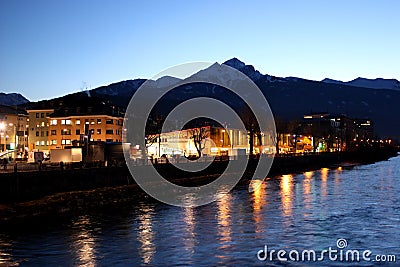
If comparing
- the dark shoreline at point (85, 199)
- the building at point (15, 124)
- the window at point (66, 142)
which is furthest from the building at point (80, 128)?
the dark shoreline at point (85, 199)

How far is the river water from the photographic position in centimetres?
2522

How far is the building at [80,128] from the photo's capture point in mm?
132500

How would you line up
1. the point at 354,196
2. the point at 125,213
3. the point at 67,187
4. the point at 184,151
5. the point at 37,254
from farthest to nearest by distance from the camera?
the point at 184,151 < the point at 354,196 < the point at 67,187 < the point at 125,213 < the point at 37,254

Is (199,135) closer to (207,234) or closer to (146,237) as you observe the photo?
(207,234)

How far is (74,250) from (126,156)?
50.7m

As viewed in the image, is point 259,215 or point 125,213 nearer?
point 259,215

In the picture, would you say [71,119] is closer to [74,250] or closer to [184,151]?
[184,151]

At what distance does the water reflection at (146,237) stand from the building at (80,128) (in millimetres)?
91174

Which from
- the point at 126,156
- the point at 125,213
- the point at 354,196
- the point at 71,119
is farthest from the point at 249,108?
the point at 125,213

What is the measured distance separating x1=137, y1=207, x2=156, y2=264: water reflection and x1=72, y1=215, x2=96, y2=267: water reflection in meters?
2.47

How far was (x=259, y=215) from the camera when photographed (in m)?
39.6

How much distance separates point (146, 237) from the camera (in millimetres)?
30797

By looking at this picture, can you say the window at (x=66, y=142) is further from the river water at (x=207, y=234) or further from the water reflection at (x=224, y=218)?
the river water at (x=207, y=234)

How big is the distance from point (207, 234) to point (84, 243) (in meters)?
7.24
